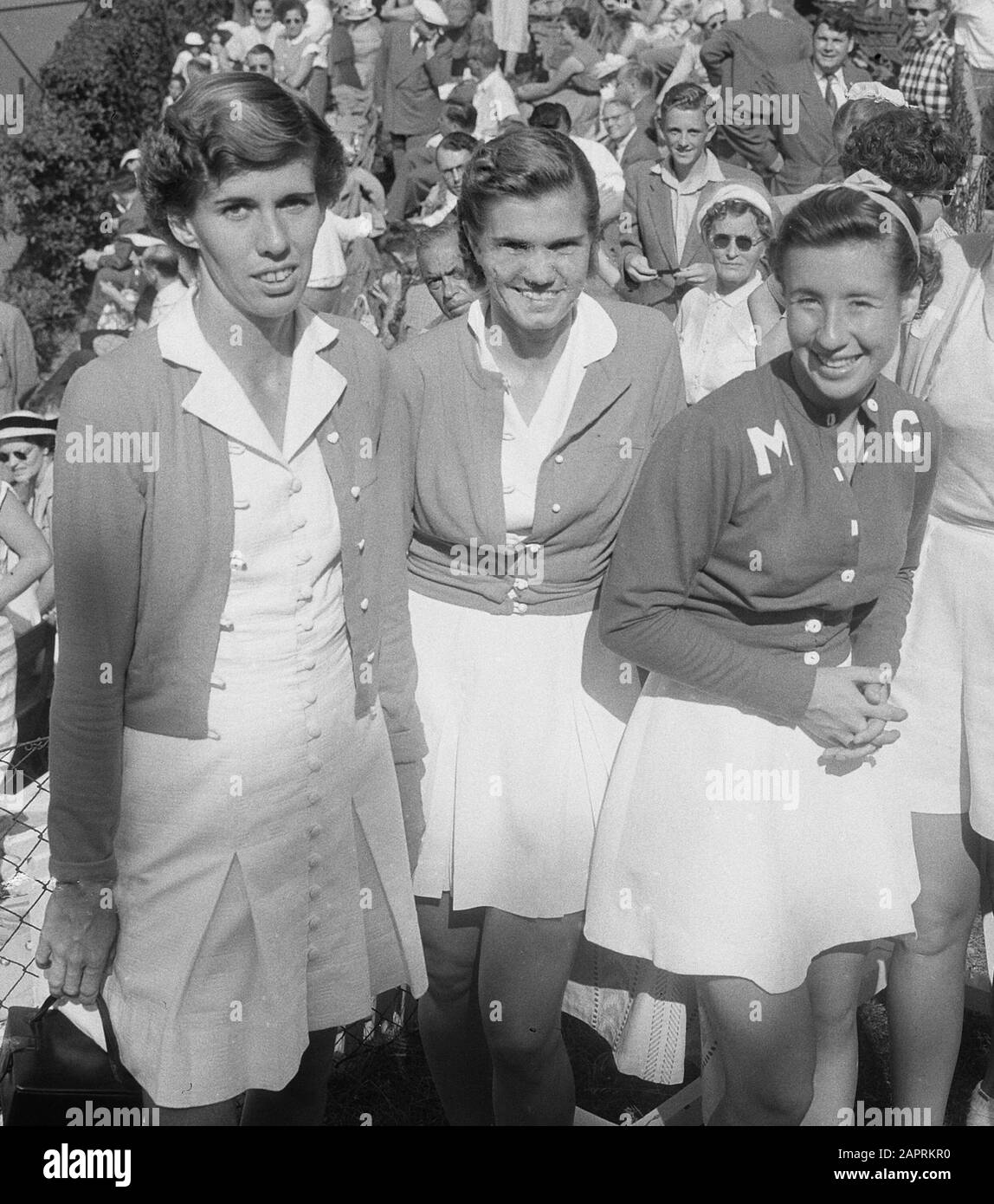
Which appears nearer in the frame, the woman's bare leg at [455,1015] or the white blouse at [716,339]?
the woman's bare leg at [455,1015]

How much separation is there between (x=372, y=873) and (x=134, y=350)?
0.97 meters

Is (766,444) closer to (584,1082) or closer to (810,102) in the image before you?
(584,1082)

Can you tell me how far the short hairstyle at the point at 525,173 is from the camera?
2.65 metres

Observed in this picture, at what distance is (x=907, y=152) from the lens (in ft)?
9.05

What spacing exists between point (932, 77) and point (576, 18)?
12.0 feet

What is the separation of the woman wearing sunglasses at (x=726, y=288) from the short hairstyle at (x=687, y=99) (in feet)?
5.50

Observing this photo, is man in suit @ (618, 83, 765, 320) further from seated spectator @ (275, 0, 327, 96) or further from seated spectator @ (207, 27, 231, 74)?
seated spectator @ (207, 27, 231, 74)

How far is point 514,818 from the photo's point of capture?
2789mm

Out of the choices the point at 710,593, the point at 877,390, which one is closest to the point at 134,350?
the point at 710,593

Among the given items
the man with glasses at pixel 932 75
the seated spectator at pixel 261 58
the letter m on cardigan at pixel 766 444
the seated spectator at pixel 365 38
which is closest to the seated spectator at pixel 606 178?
the man with glasses at pixel 932 75

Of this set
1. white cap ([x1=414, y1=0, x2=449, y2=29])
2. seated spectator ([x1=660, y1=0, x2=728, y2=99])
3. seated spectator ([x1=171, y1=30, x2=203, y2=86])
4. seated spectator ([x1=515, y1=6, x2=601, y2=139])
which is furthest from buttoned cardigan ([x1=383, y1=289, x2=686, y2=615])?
seated spectator ([x1=171, y1=30, x2=203, y2=86])

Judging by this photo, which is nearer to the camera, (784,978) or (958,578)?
(784,978)

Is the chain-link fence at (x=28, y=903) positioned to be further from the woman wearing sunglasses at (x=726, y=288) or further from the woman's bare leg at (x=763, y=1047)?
the woman wearing sunglasses at (x=726, y=288)
